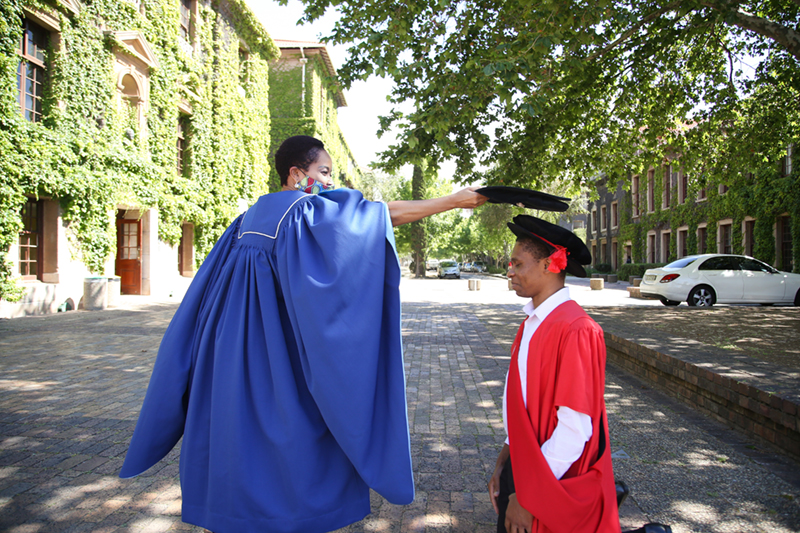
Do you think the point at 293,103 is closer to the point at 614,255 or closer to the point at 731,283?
the point at 731,283

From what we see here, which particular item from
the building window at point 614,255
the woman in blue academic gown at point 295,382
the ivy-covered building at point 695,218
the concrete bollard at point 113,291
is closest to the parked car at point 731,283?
the ivy-covered building at point 695,218

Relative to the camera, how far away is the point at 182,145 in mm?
17781

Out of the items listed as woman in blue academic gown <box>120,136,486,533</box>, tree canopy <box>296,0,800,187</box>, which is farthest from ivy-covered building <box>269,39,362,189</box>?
woman in blue academic gown <box>120,136,486,533</box>

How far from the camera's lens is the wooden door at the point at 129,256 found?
15695 millimetres

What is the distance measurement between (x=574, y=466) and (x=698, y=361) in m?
3.64

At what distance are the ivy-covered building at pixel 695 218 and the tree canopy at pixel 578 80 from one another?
3.85 ft

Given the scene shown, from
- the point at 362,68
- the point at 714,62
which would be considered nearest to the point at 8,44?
the point at 362,68

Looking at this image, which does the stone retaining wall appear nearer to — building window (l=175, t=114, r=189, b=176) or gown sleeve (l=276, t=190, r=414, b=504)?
gown sleeve (l=276, t=190, r=414, b=504)

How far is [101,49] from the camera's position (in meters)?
13.1

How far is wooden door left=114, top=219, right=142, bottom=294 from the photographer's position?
15.7 m

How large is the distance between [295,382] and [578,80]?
892cm

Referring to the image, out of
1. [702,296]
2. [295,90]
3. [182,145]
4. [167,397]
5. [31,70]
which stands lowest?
[702,296]

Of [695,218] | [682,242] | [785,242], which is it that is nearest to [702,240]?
[695,218]

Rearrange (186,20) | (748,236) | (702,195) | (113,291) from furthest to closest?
(702,195)
(748,236)
(186,20)
(113,291)
